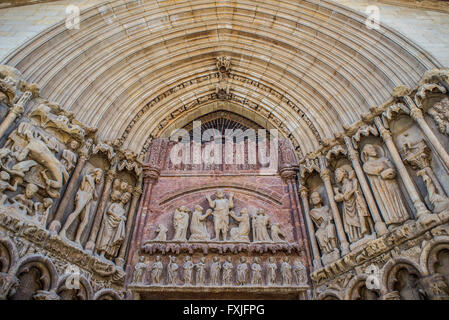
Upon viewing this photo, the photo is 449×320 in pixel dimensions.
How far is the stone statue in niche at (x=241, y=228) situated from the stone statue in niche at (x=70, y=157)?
2970 millimetres

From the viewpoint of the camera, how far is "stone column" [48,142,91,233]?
490 centimetres

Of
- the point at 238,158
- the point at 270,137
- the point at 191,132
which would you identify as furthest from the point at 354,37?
the point at 191,132

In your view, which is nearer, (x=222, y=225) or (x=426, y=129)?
(x=426, y=129)

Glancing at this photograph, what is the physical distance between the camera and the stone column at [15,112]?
480 cm

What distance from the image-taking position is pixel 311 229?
5.98m

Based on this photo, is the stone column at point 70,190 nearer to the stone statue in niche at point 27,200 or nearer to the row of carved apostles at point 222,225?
the stone statue in niche at point 27,200

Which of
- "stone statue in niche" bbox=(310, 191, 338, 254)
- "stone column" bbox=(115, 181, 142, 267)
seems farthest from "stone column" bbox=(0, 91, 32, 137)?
"stone statue in niche" bbox=(310, 191, 338, 254)

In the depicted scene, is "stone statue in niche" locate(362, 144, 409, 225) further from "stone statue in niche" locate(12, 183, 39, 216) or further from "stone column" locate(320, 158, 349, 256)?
"stone statue in niche" locate(12, 183, 39, 216)

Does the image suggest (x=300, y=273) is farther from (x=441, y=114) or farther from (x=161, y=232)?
(x=441, y=114)

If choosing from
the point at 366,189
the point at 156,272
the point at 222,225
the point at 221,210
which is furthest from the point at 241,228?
the point at 366,189

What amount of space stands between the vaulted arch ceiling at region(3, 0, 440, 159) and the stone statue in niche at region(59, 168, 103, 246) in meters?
1.00

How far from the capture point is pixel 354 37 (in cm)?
643

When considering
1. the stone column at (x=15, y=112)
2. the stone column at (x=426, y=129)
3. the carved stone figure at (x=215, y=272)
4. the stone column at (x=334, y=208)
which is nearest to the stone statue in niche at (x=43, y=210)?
the stone column at (x=15, y=112)

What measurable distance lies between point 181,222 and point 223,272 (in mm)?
1261
